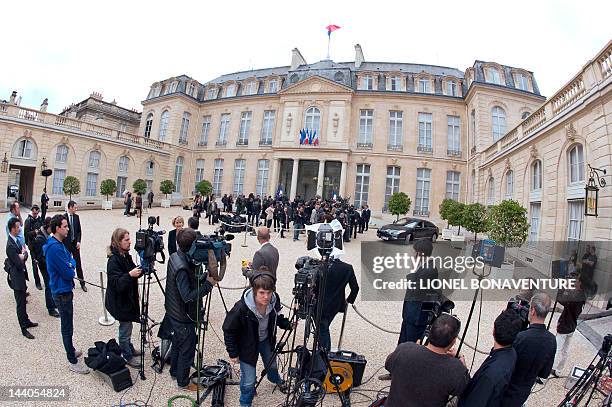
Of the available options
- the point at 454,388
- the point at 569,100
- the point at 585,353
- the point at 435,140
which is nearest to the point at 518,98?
the point at 435,140

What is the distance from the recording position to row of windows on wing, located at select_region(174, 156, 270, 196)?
1044 inches

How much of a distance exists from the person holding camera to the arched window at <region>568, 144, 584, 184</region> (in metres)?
10.5

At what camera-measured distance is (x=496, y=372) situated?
6.67ft

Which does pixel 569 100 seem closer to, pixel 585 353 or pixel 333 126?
pixel 585 353

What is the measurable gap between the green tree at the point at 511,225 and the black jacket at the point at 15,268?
1026 centimetres

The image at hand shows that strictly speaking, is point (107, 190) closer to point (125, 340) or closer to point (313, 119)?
point (313, 119)

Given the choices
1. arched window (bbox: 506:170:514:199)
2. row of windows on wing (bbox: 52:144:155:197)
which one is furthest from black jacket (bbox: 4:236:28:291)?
row of windows on wing (bbox: 52:144:155:197)

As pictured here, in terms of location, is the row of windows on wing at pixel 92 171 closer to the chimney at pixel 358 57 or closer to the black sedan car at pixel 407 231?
the chimney at pixel 358 57

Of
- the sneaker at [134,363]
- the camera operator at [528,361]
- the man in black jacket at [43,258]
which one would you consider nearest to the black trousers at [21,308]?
the man in black jacket at [43,258]

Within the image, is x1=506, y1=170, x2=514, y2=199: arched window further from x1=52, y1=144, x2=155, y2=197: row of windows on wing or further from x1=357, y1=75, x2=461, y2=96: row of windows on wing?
x1=52, y1=144, x2=155, y2=197: row of windows on wing

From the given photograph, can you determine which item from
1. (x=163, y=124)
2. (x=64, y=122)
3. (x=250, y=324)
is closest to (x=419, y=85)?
(x=163, y=124)

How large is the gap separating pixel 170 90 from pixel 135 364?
29951mm

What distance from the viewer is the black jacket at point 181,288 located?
3160mm

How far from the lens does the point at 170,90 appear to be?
2911 centimetres
